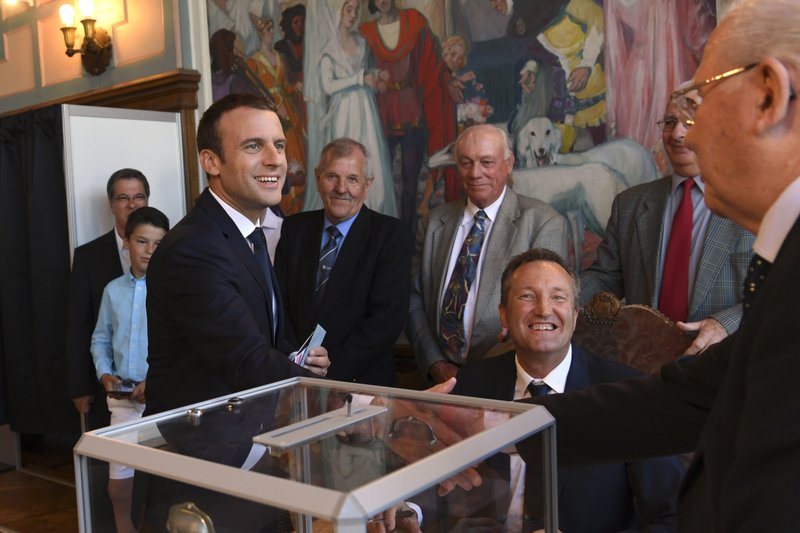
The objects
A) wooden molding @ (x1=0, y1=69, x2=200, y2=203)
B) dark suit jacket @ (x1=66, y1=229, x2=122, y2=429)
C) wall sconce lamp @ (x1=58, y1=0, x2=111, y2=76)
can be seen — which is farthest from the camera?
wall sconce lamp @ (x1=58, y1=0, x2=111, y2=76)

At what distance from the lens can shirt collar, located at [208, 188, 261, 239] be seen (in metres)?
2.57

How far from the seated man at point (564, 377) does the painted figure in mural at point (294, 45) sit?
2.88m

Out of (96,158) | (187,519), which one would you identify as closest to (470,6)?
(96,158)

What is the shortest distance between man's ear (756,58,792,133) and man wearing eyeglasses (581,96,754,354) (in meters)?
1.95

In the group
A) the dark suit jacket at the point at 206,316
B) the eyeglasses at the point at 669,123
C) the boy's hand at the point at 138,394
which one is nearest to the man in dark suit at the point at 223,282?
the dark suit jacket at the point at 206,316

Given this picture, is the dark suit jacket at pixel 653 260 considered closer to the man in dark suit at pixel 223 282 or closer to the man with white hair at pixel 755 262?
the man in dark suit at pixel 223 282

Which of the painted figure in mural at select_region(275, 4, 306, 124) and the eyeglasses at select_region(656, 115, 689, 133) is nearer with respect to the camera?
the eyeglasses at select_region(656, 115, 689, 133)

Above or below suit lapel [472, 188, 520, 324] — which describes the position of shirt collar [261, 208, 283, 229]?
above

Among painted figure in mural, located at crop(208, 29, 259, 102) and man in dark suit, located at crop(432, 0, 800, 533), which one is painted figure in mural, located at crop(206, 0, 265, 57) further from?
man in dark suit, located at crop(432, 0, 800, 533)

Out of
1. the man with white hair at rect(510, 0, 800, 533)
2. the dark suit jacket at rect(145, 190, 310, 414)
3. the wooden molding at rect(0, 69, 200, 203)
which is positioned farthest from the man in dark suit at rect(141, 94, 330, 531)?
the wooden molding at rect(0, 69, 200, 203)

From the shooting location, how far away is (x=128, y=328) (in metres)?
4.65

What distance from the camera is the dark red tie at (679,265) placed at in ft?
11.1

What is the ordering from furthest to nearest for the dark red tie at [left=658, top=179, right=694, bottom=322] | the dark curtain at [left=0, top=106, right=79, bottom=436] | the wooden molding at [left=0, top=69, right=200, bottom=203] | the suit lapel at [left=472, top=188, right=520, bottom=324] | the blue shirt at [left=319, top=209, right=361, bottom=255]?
the wooden molding at [left=0, top=69, right=200, bottom=203], the dark curtain at [left=0, top=106, right=79, bottom=436], the blue shirt at [left=319, top=209, right=361, bottom=255], the suit lapel at [left=472, top=188, right=520, bottom=324], the dark red tie at [left=658, top=179, right=694, bottom=322]

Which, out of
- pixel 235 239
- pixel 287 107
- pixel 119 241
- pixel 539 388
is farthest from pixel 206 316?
pixel 287 107
